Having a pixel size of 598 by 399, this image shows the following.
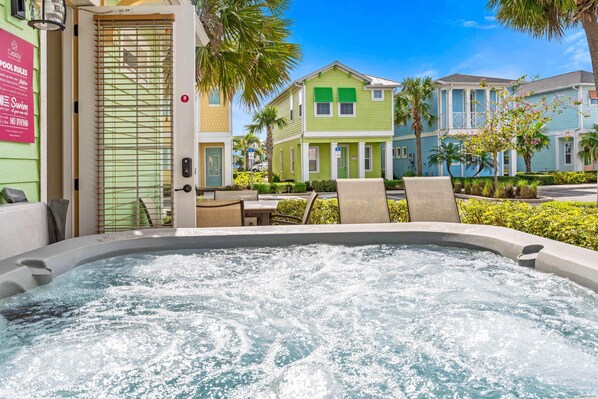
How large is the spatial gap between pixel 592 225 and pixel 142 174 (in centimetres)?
452

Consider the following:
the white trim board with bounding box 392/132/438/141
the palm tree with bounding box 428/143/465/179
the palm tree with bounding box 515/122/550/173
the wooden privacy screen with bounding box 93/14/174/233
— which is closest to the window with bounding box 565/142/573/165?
the palm tree with bounding box 515/122/550/173

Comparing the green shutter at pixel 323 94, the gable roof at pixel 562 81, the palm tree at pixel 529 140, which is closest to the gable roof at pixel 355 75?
the green shutter at pixel 323 94

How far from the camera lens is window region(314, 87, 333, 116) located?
2245 cm

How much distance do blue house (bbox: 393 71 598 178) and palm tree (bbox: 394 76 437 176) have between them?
64cm

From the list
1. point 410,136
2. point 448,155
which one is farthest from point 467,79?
point 448,155

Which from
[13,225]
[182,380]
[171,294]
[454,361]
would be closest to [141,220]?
[13,225]

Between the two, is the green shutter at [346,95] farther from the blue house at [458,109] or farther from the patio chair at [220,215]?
the patio chair at [220,215]

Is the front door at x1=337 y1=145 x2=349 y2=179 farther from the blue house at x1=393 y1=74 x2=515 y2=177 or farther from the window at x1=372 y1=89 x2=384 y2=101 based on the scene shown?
the blue house at x1=393 y1=74 x2=515 y2=177

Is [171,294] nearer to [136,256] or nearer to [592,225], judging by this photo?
[136,256]

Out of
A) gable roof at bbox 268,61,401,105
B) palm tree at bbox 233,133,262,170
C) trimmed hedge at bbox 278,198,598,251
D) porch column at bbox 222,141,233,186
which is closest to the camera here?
trimmed hedge at bbox 278,198,598,251

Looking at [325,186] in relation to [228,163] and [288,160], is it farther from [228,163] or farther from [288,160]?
[288,160]

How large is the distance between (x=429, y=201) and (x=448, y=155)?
18437mm

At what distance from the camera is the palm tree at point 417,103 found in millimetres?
23234

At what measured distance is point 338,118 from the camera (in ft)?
74.9
